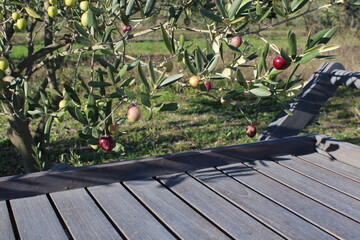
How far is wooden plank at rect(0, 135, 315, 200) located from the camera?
1.58 metres

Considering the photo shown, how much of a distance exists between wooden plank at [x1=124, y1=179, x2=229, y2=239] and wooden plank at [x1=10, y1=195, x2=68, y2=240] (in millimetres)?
319

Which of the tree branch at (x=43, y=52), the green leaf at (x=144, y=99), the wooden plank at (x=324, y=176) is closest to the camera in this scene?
the green leaf at (x=144, y=99)

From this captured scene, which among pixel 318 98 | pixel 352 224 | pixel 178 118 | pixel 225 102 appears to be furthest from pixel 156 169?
pixel 178 118

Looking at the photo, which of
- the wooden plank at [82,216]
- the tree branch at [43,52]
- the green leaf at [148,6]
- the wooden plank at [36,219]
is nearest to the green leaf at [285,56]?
the green leaf at [148,6]

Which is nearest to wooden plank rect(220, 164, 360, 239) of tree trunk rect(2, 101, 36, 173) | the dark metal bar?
the dark metal bar

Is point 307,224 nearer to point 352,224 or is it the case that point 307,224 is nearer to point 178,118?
point 352,224

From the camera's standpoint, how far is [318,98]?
2.34m

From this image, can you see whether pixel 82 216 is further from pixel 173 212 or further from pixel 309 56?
pixel 309 56

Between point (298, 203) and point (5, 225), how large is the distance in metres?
0.99

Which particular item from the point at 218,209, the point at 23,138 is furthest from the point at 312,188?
the point at 23,138

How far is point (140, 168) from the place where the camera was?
1803 mm

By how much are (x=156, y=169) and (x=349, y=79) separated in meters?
1.04

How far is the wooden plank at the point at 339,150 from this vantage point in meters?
2.06

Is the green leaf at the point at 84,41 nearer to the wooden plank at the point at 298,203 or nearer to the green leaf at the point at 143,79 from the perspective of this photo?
the green leaf at the point at 143,79
